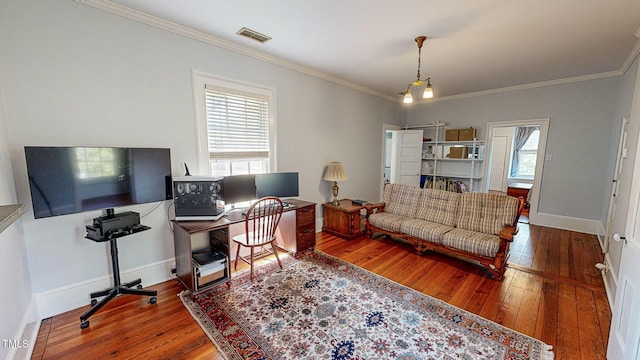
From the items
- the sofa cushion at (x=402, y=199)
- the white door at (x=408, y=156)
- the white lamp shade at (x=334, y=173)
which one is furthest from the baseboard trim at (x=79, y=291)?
the white door at (x=408, y=156)

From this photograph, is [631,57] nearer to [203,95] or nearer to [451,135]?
[451,135]

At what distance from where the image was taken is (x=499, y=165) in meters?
7.27

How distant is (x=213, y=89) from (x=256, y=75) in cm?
63

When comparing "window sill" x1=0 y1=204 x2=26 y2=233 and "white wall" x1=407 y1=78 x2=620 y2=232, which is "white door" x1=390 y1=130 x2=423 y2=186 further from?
"window sill" x1=0 y1=204 x2=26 y2=233

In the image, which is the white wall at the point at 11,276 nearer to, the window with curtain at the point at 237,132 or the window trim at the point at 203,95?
the window trim at the point at 203,95

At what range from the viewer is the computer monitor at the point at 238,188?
2864 mm

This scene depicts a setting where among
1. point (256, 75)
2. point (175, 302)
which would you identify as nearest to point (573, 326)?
point (175, 302)

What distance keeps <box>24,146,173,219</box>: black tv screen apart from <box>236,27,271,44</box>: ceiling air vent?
1472 mm

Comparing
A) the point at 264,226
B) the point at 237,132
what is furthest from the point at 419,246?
the point at 237,132

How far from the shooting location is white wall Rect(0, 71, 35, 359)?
4.76 feet

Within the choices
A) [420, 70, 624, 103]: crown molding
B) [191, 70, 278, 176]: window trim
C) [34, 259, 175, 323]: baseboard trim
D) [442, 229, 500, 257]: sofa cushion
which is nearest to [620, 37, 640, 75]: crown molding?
[420, 70, 624, 103]: crown molding

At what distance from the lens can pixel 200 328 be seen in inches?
76.5

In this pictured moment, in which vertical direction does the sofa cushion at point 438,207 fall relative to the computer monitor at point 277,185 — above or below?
below

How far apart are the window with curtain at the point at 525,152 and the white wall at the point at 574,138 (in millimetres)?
2935
